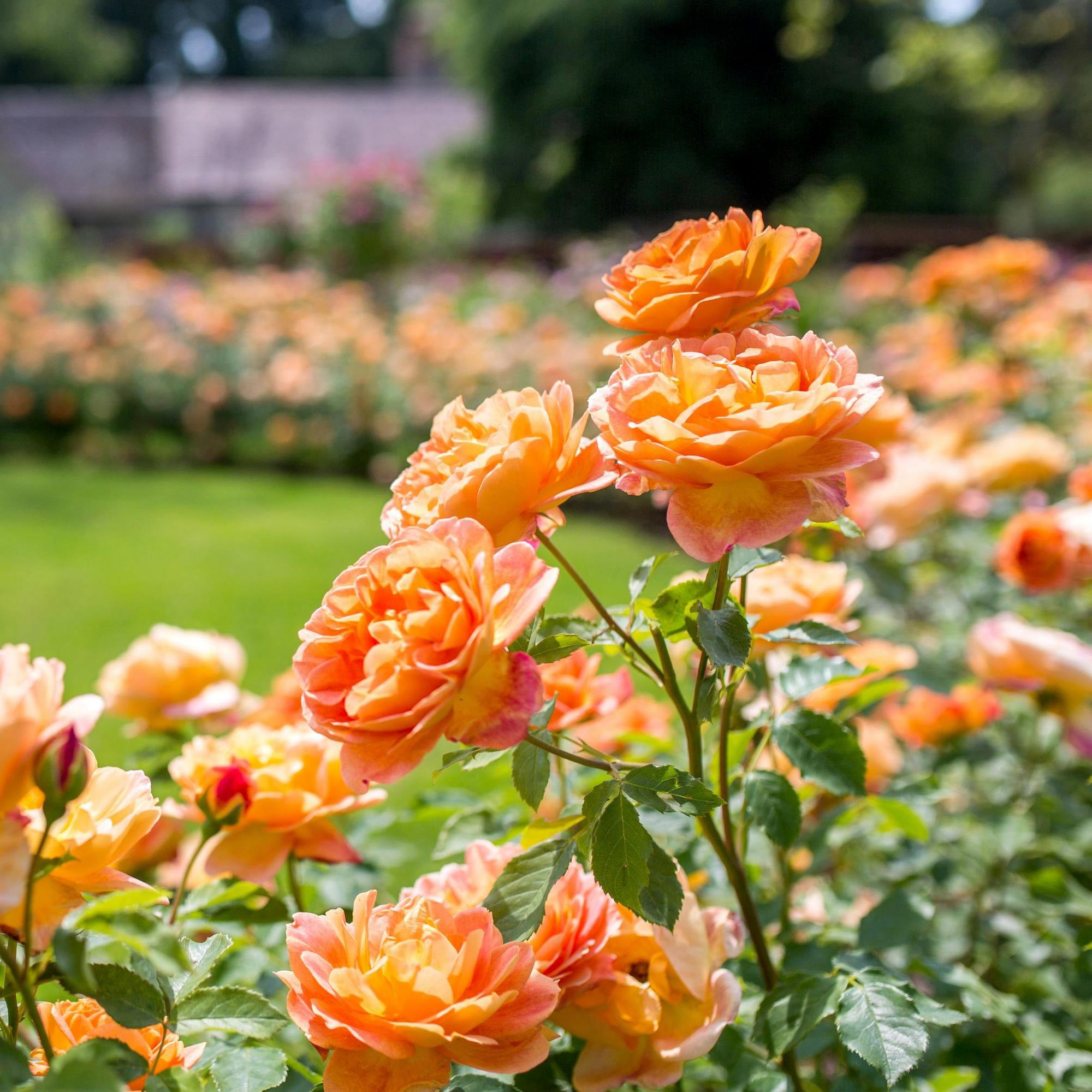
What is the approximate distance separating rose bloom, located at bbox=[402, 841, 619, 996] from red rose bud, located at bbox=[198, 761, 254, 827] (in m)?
0.12

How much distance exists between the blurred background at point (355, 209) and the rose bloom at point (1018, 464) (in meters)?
Result: 0.36

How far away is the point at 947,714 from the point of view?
1.15 m

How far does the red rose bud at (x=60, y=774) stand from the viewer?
1.29 feet

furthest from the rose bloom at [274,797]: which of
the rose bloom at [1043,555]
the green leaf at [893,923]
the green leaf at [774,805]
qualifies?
the rose bloom at [1043,555]

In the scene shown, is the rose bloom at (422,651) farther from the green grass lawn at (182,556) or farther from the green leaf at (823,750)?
the green grass lawn at (182,556)

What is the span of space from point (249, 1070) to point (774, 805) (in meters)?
0.32

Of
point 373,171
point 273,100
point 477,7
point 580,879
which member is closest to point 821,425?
point 580,879

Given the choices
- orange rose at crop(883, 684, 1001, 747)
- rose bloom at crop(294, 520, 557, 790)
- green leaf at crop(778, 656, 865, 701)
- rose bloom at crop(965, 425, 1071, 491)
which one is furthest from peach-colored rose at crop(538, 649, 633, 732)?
rose bloom at crop(965, 425, 1071, 491)

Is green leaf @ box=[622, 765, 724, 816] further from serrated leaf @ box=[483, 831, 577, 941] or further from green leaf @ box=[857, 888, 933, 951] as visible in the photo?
green leaf @ box=[857, 888, 933, 951]

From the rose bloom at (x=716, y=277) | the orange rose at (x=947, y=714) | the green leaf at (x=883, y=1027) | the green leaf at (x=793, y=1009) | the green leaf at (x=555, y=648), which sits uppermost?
the rose bloom at (x=716, y=277)

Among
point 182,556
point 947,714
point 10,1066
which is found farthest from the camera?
point 182,556

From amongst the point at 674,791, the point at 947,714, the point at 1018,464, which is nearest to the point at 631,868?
the point at 674,791

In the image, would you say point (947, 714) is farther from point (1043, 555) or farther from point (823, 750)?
point (823, 750)

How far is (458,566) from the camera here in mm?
457
